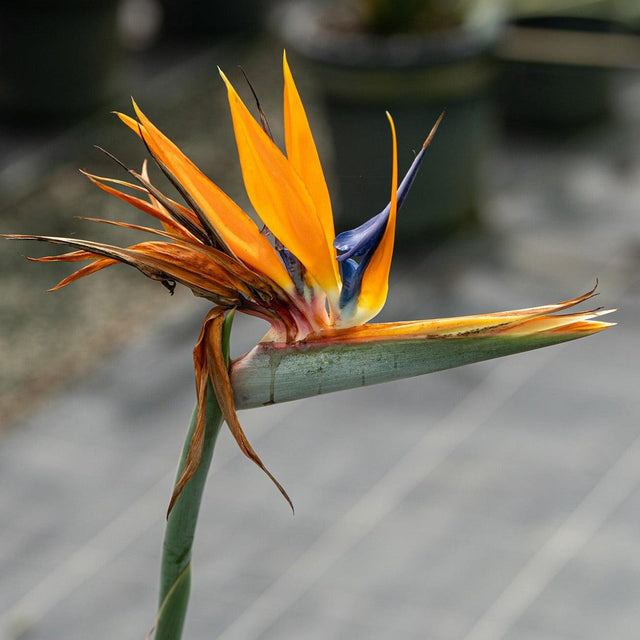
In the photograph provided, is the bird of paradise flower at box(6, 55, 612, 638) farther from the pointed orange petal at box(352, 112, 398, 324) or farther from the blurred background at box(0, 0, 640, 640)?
the blurred background at box(0, 0, 640, 640)

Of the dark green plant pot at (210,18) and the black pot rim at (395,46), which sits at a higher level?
the black pot rim at (395,46)

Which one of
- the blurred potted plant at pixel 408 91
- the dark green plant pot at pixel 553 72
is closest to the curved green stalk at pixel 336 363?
the blurred potted plant at pixel 408 91

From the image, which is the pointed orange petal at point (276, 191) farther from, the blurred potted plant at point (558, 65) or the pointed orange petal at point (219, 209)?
the blurred potted plant at point (558, 65)

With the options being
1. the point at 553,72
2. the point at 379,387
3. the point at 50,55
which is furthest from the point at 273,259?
the point at 50,55

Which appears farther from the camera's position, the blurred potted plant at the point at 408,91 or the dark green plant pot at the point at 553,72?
the dark green plant pot at the point at 553,72

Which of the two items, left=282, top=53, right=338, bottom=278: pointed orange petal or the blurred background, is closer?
left=282, top=53, right=338, bottom=278: pointed orange petal

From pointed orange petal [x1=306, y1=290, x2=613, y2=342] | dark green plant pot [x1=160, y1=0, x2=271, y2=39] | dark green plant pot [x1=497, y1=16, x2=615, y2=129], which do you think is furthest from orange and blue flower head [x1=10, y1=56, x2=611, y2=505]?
dark green plant pot [x1=160, y1=0, x2=271, y2=39]

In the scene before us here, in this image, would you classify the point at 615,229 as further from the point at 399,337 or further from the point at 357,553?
the point at 399,337
